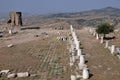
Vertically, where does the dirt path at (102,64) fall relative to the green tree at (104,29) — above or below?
below

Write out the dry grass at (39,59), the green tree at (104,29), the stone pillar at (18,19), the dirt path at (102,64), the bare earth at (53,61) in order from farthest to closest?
the stone pillar at (18,19)
the green tree at (104,29)
the dry grass at (39,59)
the bare earth at (53,61)
the dirt path at (102,64)

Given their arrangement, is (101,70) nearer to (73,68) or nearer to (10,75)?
(73,68)

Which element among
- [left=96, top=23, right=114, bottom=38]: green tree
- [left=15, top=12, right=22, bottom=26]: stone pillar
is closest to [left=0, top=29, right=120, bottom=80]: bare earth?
[left=96, top=23, right=114, bottom=38]: green tree

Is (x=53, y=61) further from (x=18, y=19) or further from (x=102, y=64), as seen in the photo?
(x=18, y=19)

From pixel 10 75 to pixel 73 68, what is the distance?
512cm

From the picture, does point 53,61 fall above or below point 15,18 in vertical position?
below

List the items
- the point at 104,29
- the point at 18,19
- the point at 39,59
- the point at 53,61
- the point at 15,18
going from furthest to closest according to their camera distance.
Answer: the point at 15,18, the point at 18,19, the point at 104,29, the point at 39,59, the point at 53,61

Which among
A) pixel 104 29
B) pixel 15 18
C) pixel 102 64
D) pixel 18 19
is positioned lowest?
pixel 102 64

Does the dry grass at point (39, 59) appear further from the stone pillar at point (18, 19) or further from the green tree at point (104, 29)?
the stone pillar at point (18, 19)

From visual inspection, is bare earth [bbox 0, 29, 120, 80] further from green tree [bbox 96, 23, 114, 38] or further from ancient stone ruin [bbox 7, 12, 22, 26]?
ancient stone ruin [bbox 7, 12, 22, 26]

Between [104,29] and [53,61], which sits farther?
[104,29]

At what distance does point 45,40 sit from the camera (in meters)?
42.8

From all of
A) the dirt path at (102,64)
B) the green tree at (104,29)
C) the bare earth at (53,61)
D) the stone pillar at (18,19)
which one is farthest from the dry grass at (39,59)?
the stone pillar at (18,19)

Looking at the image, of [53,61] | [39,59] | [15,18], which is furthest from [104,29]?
[15,18]
